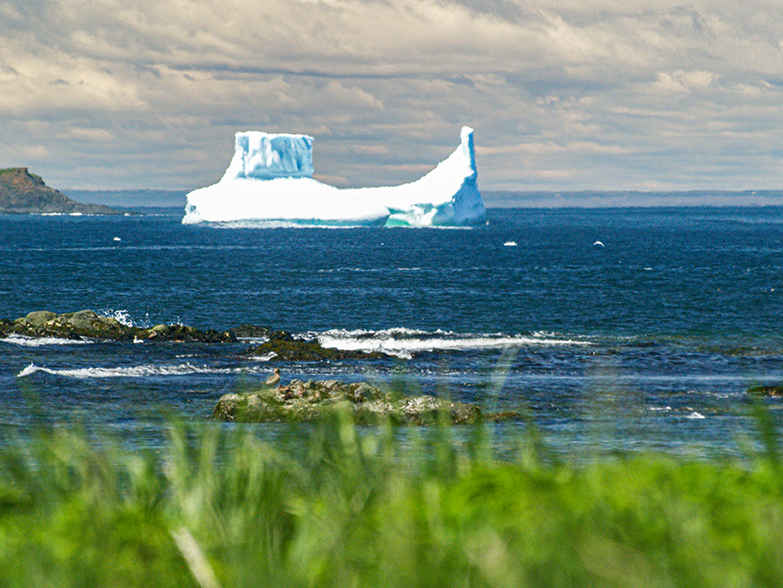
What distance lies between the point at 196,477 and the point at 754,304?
147 ft

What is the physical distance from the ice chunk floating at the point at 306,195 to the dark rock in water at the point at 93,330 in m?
70.1

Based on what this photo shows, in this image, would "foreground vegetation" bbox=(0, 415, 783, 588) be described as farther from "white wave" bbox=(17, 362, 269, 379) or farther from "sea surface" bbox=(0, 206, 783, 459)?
"white wave" bbox=(17, 362, 269, 379)

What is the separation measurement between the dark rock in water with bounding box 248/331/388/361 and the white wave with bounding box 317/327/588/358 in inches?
54.8

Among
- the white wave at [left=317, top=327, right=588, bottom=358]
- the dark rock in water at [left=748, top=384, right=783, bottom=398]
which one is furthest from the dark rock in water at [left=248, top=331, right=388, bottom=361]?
the dark rock in water at [left=748, top=384, right=783, bottom=398]

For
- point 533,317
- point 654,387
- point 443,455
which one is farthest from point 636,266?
point 443,455

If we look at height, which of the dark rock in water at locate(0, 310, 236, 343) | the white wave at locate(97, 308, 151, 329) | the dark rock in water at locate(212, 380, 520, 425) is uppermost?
the dark rock in water at locate(212, 380, 520, 425)

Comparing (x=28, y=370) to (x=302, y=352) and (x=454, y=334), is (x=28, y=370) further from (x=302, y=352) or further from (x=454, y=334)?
(x=454, y=334)

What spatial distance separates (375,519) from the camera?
15.5 feet

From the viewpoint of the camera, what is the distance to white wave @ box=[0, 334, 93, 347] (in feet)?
101

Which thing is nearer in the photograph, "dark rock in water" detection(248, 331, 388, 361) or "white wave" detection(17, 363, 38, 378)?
"white wave" detection(17, 363, 38, 378)

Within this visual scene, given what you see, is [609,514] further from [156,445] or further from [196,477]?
[156,445]

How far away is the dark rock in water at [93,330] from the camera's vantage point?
32031mm

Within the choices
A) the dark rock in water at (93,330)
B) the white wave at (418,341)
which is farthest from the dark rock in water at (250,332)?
the white wave at (418,341)

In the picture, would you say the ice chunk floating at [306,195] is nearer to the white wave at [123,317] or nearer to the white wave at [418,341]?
the white wave at [123,317]
